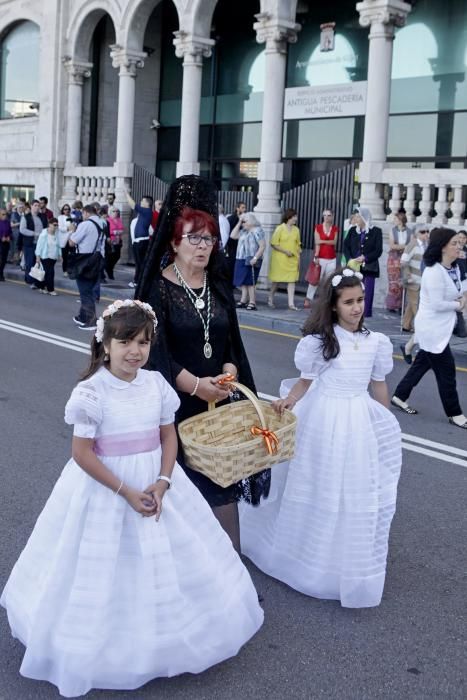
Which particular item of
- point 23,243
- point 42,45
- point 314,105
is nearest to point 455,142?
point 314,105

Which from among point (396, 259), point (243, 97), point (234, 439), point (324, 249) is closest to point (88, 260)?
point (324, 249)

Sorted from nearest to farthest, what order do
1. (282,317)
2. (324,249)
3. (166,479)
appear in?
(166,479)
(282,317)
(324,249)

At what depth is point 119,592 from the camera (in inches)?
131

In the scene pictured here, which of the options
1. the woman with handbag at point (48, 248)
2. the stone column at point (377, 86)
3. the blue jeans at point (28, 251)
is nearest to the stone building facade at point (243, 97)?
the stone column at point (377, 86)

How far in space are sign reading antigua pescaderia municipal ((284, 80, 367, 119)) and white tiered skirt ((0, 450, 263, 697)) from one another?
1566 centimetres

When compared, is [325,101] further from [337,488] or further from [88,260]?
[337,488]

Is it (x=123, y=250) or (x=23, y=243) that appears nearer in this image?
(x=23, y=243)

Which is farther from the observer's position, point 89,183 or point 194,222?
point 89,183

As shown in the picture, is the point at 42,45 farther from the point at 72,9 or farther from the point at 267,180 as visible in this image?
the point at 267,180

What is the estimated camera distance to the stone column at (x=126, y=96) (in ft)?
72.5

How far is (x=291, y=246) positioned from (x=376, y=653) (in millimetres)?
12378

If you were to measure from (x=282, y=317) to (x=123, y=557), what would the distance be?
11.2 meters

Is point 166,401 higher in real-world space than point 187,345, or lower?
lower

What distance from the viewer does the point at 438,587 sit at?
4.57 metres
